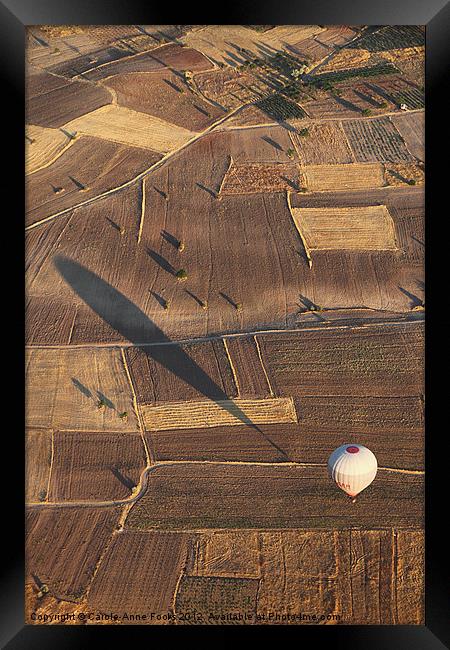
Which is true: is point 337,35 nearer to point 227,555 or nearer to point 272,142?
point 272,142

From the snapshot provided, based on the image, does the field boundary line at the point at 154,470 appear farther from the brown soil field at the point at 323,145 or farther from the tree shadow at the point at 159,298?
the brown soil field at the point at 323,145

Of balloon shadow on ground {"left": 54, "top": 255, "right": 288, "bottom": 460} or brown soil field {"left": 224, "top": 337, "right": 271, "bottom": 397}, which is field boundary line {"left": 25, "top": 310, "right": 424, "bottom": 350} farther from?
brown soil field {"left": 224, "top": 337, "right": 271, "bottom": 397}

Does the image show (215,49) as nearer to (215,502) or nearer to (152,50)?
(152,50)

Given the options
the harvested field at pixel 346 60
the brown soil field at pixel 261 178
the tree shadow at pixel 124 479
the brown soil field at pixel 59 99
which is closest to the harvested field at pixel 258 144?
the brown soil field at pixel 261 178

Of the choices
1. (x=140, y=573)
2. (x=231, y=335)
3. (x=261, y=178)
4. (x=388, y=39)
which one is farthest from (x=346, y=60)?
(x=140, y=573)
